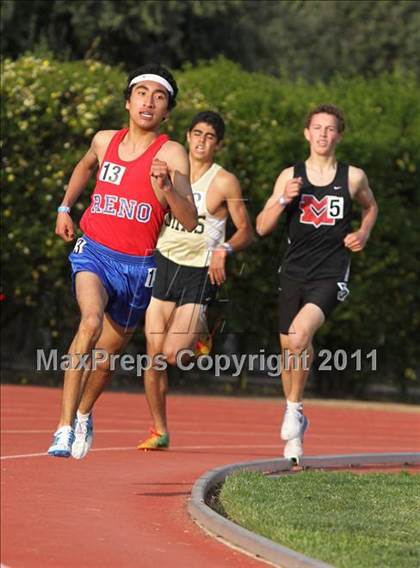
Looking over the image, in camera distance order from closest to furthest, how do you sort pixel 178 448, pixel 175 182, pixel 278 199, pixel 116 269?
pixel 175 182, pixel 116 269, pixel 278 199, pixel 178 448

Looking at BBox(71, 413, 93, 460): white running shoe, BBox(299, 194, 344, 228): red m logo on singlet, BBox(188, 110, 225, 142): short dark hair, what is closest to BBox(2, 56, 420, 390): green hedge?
BBox(188, 110, 225, 142): short dark hair

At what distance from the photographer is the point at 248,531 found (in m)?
8.89

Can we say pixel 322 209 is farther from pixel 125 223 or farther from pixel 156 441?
pixel 125 223

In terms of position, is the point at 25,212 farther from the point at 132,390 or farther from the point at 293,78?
the point at 293,78

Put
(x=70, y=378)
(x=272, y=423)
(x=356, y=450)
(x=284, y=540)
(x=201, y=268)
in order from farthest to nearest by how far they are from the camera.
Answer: (x=272, y=423), (x=356, y=450), (x=201, y=268), (x=70, y=378), (x=284, y=540)

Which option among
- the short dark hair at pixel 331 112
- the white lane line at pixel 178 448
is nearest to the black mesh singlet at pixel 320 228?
the short dark hair at pixel 331 112

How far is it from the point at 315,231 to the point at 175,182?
9.67ft

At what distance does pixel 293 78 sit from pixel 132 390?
30.8m

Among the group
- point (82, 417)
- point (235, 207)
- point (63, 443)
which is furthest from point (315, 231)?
point (63, 443)

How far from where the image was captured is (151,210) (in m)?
10.5

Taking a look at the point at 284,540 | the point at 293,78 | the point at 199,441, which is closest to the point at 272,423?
the point at 199,441

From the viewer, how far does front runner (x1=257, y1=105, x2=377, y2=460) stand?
13047mm

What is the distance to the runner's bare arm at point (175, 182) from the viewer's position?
10.0 m

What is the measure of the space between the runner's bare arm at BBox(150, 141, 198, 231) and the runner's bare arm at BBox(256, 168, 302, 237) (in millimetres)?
2319
